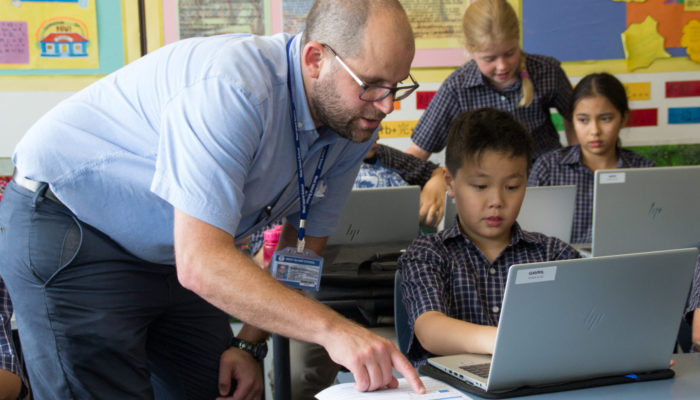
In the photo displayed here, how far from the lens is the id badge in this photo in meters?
1.53

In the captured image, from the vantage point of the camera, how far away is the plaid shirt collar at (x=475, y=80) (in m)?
2.94

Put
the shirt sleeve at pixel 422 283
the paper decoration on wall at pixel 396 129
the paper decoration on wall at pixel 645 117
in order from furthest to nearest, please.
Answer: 1. the paper decoration on wall at pixel 645 117
2. the paper decoration on wall at pixel 396 129
3. the shirt sleeve at pixel 422 283

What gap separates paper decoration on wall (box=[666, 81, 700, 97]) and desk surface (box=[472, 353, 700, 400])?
3.01 m

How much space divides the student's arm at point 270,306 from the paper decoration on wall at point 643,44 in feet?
10.6

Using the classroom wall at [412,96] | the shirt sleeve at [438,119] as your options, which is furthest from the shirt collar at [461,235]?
the classroom wall at [412,96]

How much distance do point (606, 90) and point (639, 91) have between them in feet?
3.28

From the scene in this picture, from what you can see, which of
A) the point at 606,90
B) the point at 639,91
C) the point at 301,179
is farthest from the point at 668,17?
the point at 301,179

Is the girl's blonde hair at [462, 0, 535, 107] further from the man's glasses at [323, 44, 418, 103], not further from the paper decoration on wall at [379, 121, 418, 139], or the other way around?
the man's glasses at [323, 44, 418, 103]

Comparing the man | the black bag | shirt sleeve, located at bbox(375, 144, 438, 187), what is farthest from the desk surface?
shirt sleeve, located at bbox(375, 144, 438, 187)

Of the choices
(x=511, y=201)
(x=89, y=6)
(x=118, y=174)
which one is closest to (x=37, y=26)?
(x=89, y=6)

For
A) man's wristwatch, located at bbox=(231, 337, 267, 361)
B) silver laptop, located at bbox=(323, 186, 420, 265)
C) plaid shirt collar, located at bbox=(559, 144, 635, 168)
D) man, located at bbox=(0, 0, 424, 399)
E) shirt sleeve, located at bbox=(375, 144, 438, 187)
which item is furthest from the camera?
plaid shirt collar, located at bbox=(559, 144, 635, 168)

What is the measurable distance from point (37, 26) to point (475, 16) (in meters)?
2.09

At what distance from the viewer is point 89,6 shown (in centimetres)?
334

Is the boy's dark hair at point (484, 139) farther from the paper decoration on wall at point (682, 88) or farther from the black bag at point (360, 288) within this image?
the paper decoration on wall at point (682, 88)
